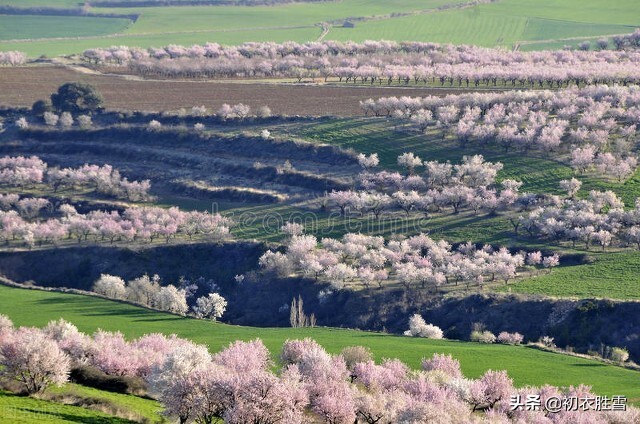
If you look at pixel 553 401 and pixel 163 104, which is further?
pixel 163 104

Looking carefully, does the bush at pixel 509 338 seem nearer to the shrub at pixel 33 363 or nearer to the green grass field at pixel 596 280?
the green grass field at pixel 596 280

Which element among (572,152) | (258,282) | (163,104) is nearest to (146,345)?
(258,282)

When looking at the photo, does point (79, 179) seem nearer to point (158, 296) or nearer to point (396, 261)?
point (158, 296)

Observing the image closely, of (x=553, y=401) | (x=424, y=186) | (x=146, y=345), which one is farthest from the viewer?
(x=424, y=186)

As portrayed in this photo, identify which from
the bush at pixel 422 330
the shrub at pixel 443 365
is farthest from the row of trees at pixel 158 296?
the shrub at pixel 443 365

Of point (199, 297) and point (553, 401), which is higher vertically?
point (553, 401)

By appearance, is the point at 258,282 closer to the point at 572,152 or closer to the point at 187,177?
the point at 187,177

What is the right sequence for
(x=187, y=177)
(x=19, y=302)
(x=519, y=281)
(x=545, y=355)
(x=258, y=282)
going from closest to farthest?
1. (x=545, y=355)
2. (x=19, y=302)
3. (x=519, y=281)
4. (x=258, y=282)
5. (x=187, y=177)

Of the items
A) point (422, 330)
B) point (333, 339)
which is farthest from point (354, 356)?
point (422, 330)
